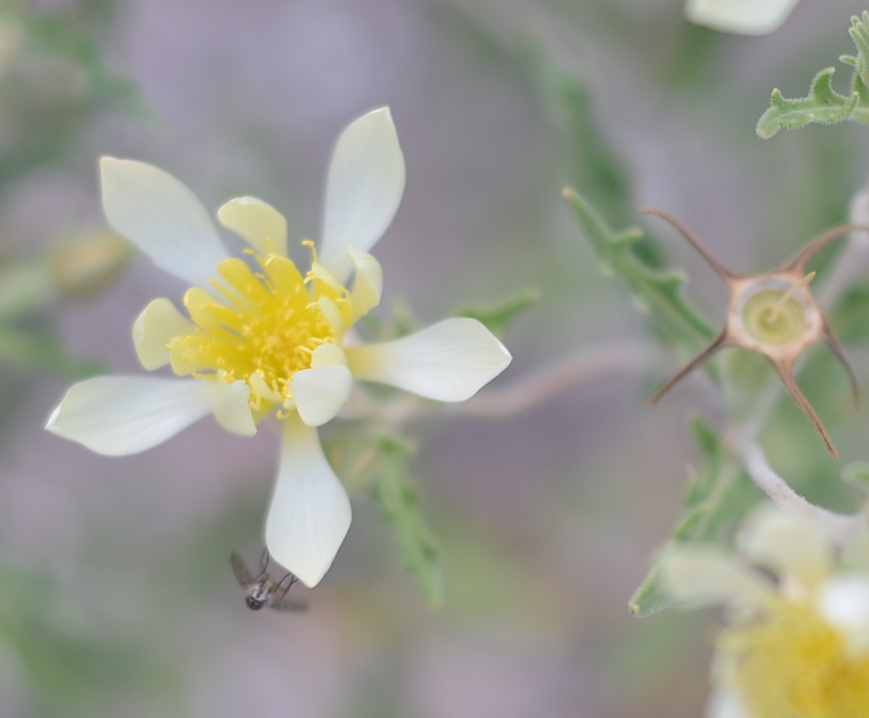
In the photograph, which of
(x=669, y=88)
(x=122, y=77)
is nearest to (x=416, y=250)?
(x=669, y=88)

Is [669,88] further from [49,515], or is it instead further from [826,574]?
[49,515]

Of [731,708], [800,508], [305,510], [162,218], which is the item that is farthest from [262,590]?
[800,508]

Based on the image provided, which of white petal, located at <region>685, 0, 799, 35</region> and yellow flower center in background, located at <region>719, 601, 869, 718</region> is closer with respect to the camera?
yellow flower center in background, located at <region>719, 601, 869, 718</region>

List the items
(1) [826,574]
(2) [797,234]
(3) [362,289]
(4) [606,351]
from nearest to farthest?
(1) [826,574] → (3) [362,289] → (4) [606,351] → (2) [797,234]

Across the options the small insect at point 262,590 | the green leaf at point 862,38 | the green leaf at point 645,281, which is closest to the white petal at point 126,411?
the small insect at point 262,590

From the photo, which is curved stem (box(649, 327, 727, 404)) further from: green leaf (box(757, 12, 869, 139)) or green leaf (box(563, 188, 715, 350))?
green leaf (box(757, 12, 869, 139))

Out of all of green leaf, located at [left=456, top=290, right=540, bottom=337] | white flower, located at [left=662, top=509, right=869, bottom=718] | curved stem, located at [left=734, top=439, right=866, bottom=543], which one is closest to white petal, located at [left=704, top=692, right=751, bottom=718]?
white flower, located at [left=662, top=509, right=869, bottom=718]
